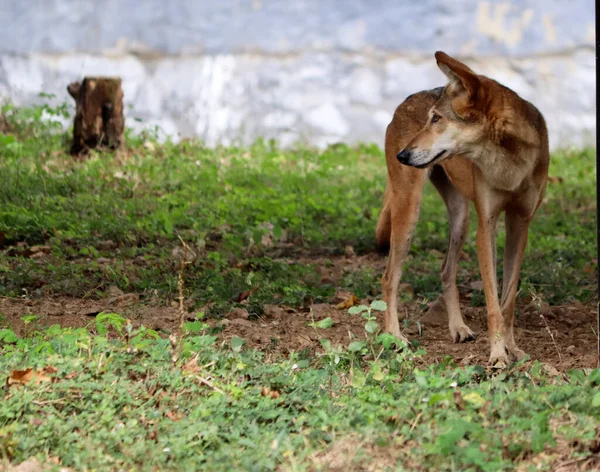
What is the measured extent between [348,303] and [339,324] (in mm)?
469

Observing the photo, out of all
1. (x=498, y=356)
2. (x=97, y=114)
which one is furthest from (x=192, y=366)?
(x=97, y=114)

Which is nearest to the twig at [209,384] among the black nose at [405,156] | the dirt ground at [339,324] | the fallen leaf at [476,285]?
the dirt ground at [339,324]

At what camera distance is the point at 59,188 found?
838 centimetres

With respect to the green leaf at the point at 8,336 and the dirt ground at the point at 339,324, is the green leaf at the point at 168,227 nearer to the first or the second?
the dirt ground at the point at 339,324

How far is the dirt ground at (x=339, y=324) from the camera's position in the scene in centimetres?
A: 505

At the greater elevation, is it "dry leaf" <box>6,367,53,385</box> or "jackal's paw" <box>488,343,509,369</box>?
"dry leaf" <box>6,367,53,385</box>

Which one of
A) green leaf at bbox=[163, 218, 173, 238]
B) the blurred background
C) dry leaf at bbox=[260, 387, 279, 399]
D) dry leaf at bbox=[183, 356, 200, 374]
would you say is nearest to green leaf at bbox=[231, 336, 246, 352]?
dry leaf at bbox=[183, 356, 200, 374]

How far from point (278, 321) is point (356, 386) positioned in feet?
5.40

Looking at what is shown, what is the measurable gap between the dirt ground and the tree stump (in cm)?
395

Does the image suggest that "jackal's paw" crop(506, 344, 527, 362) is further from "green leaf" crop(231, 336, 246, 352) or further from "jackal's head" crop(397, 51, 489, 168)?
"green leaf" crop(231, 336, 246, 352)

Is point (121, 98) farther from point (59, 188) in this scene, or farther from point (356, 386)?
point (356, 386)

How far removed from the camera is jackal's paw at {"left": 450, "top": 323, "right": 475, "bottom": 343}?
5.62m

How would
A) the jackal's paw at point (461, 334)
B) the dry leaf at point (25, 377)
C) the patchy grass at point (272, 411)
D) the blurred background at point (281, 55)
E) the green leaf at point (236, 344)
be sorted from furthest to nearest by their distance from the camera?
the blurred background at point (281, 55)
the jackal's paw at point (461, 334)
the green leaf at point (236, 344)
the dry leaf at point (25, 377)
the patchy grass at point (272, 411)

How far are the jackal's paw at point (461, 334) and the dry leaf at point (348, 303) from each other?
0.68m
